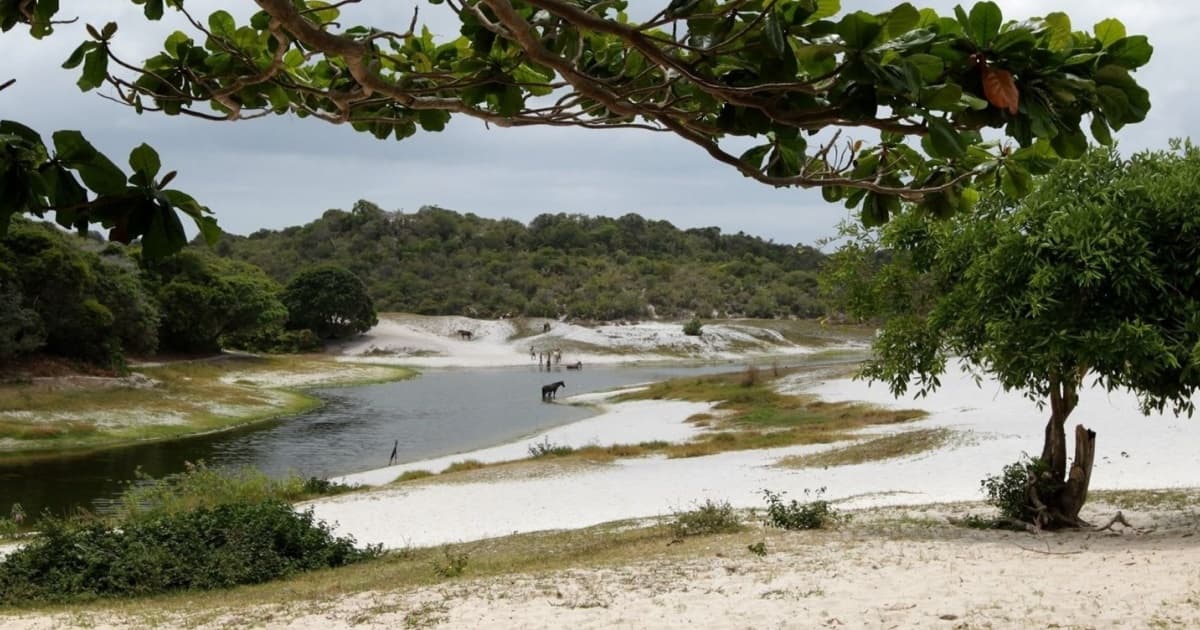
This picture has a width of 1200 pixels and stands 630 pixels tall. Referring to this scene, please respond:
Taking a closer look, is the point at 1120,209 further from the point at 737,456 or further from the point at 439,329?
the point at 439,329

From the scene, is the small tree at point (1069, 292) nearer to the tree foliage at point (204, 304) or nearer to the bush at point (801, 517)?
the bush at point (801, 517)

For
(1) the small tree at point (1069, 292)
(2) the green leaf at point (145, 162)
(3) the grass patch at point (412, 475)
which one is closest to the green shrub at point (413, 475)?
(3) the grass patch at point (412, 475)

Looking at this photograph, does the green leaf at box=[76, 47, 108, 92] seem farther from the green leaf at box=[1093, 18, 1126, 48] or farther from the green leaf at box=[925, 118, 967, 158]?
the green leaf at box=[1093, 18, 1126, 48]

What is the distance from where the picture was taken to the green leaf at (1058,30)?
224 cm

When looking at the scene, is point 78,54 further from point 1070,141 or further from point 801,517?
point 801,517

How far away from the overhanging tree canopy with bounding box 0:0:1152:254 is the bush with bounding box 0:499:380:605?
27.3ft

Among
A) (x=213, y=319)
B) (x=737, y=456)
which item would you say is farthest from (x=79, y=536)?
(x=213, y=319)

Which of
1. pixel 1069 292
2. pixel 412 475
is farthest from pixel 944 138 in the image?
pixel 412 475

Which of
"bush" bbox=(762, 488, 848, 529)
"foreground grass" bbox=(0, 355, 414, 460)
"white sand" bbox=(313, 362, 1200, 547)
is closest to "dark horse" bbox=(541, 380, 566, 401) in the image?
"foreground grass" bbox=(0, 355, 414, 460)

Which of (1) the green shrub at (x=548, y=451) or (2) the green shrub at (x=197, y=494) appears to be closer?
(2) the green shrub at (x=197, y=494)

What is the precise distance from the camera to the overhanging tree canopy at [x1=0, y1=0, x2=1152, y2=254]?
195 cm

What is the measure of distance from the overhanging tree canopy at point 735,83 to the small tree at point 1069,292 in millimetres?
6894

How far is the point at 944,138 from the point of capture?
6.88 ft

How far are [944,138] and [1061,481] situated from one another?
10.6 meters
